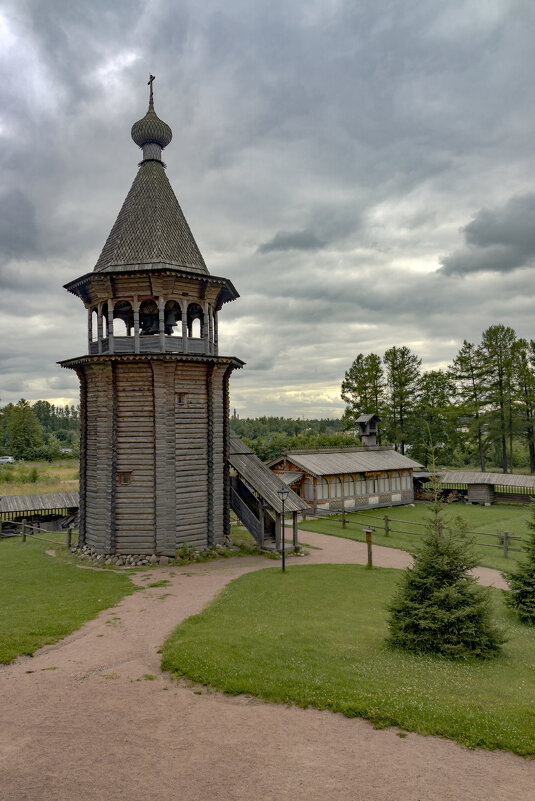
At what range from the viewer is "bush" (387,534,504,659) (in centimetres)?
952

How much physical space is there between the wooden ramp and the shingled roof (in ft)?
30.8

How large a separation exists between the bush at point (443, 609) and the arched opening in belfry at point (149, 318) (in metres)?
16.8

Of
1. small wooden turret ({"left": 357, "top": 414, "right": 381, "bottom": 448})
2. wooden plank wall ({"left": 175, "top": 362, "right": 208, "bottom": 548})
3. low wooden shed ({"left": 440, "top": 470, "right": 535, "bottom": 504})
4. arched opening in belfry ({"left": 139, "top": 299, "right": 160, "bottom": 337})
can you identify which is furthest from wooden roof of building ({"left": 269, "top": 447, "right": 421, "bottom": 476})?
arched opening in belfry ({"left": 139, "top": 299, "right": 160, "bottom": 337})

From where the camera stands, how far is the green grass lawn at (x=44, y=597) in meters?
11.1

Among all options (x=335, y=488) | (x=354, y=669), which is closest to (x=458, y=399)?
(x=335, y=488)

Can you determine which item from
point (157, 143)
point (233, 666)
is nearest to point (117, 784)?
point (233, 666)

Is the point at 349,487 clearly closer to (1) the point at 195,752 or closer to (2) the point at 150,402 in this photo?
(2) the point at 150,402

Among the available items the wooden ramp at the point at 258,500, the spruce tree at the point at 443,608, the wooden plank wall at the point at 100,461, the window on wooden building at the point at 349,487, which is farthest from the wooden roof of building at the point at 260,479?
the window on wooden building at the point at 349,487

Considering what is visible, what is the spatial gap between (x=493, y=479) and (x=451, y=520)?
1167cm

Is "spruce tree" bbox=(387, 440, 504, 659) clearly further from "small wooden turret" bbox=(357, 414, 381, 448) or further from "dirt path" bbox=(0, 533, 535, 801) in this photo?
"small wooden turret" bbox=(357, 414, 381, 448)

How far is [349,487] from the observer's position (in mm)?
34031

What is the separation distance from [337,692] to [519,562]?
26.1ft

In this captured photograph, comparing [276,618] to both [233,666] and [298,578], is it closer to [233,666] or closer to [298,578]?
[233,666]

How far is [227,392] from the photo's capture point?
23203mm
